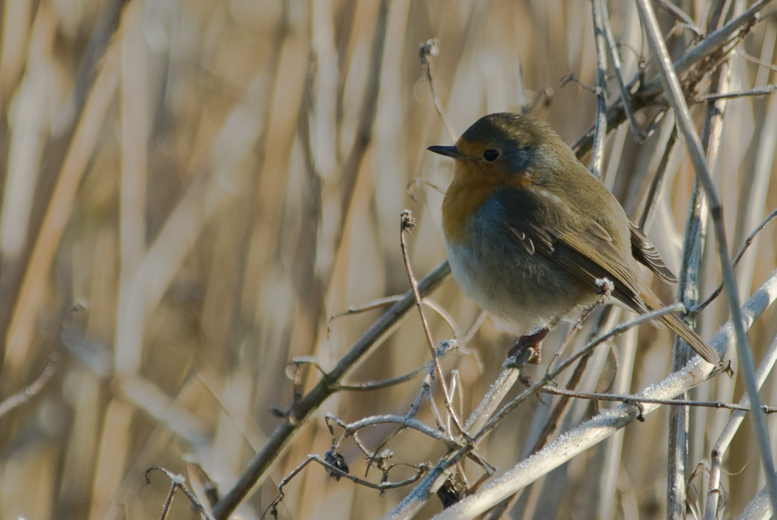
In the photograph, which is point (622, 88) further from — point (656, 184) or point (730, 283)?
point (730, 283)

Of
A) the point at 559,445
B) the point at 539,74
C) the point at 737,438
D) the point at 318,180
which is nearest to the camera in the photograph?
the point at 559,445

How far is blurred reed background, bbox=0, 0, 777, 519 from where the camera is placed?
1937 mm

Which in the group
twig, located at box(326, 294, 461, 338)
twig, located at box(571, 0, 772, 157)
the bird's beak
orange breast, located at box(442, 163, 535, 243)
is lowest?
twig, located at box(326, 294, 461, 338)

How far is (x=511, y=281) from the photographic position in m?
1.81

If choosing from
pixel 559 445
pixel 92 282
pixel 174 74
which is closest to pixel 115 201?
pixel 92 282

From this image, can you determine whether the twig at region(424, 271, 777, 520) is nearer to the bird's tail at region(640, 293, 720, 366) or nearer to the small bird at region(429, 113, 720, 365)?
the bird's tail at region(640, 293, 720, 366)

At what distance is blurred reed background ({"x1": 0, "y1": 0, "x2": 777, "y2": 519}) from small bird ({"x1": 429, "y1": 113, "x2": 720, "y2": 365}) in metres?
0.13

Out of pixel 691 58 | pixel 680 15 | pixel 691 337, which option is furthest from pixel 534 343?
pixel 680 15

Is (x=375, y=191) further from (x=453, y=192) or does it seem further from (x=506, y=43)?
(x=506, y=43)

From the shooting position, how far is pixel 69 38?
7.70 ft

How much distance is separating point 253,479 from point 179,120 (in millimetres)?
1601

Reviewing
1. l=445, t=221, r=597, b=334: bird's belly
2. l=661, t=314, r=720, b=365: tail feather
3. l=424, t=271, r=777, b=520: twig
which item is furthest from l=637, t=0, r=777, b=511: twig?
l=445, t=221, r=597, b=334: bird's belly

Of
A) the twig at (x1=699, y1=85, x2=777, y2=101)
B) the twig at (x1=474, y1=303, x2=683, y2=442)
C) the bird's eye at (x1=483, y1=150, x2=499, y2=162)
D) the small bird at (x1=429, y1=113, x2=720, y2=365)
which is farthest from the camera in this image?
the bird's eye at (x1=483, y1=150, x2=499, y2=162)

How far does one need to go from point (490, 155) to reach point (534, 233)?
0.83 feet
